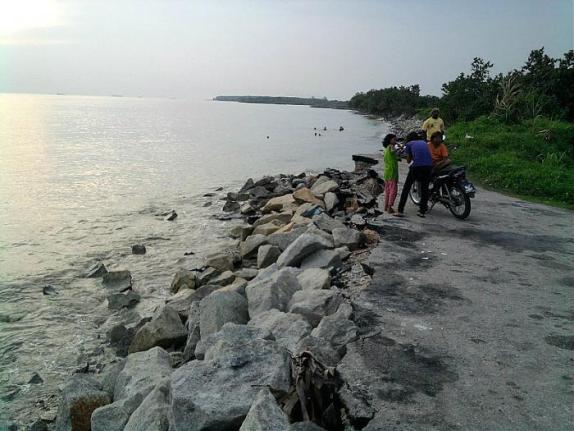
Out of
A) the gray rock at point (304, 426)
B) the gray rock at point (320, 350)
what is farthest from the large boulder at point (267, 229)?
the gray rock at point (304, 426)

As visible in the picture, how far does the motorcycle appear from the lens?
28.2ft

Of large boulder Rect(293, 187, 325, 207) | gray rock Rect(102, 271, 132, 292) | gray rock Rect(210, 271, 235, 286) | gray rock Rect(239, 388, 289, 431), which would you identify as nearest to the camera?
gray rock Rect(239, 388, 289, 431)

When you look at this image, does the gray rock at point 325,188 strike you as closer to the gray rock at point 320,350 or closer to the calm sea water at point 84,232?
the calm sea water at point 84,232

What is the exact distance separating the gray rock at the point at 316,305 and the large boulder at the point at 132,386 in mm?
1536

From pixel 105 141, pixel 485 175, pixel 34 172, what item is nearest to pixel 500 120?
pixel 485 175

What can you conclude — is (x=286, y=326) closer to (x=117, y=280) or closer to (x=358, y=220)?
(x=358, y=220)

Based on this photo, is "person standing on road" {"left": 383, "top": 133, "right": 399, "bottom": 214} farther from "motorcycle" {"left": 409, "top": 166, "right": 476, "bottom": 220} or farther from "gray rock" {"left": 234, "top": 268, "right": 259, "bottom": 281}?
"gray rock" {"left": 234, "top": 268, "right": 259, "bottom": 281}

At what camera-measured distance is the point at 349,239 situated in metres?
7.38

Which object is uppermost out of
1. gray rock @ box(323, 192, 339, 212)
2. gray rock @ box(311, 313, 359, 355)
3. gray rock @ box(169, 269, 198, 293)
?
gray rock @ box(311, 313, 359, 355)

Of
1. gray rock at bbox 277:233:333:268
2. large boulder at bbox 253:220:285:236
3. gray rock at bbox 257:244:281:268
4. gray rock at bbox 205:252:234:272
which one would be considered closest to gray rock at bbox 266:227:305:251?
gray rock at bbox 257:244:281:268

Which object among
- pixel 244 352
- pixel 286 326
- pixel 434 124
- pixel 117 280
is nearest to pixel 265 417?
pixel 244 352

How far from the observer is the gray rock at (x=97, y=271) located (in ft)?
29.9

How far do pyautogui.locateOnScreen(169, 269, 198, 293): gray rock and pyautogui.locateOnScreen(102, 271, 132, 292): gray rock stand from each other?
949 millimetres

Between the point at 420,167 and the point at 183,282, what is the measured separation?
5.01 m
